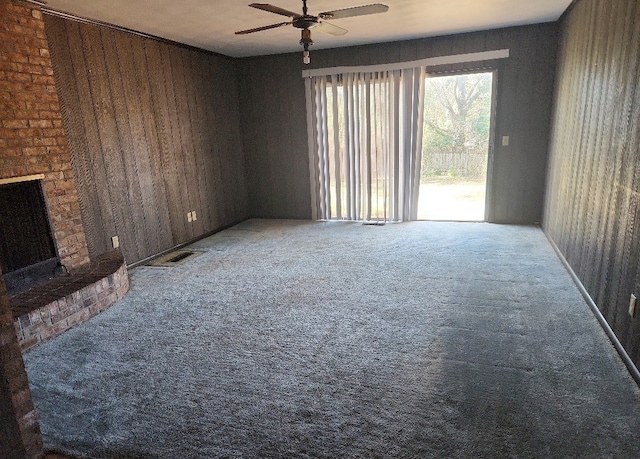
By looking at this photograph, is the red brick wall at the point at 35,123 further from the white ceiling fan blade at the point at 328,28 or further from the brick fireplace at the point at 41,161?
the white ceiling fan blade at the point at 328,28

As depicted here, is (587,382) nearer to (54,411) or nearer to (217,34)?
(54,411)

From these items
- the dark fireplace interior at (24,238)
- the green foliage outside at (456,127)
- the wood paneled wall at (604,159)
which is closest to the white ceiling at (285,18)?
the wood paneled wall at (604,159)

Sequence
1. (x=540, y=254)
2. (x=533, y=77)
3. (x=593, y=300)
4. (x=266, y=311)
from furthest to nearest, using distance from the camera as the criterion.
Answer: (x=533, y=77)
(x=540, y=254)
(x=266, y=311)
(x=593, y=300)

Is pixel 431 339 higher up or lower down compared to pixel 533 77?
lower down

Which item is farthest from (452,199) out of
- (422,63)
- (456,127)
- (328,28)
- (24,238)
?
(24,238)

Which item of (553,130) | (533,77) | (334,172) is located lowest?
(334,172)

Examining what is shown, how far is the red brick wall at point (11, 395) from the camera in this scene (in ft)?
4.54

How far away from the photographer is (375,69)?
518 cm

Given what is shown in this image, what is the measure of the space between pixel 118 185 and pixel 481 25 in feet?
14.2

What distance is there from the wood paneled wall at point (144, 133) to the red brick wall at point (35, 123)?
27 cm

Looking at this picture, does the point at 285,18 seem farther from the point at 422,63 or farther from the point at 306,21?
the point at 422,63

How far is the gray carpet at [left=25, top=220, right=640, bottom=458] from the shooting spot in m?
1.68

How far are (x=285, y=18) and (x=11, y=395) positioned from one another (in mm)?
3690

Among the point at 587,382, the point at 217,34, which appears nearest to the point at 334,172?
the point at 217,34
